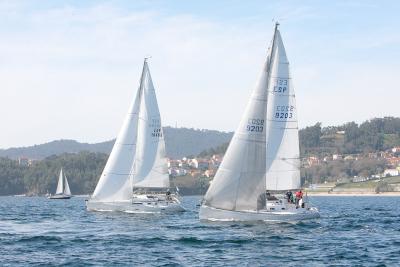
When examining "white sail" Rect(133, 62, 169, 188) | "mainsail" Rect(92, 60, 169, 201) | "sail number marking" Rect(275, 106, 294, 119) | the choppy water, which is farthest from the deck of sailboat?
"sail number marking" Rect(275, 106, 294, 119)

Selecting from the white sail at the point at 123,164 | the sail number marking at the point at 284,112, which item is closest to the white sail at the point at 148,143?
the white sail at the point at 123,164

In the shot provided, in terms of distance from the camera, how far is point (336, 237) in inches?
1914

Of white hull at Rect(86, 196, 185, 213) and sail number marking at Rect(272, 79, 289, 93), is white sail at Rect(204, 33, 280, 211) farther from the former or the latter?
white hull at Rect(86, 196, 185, 213)

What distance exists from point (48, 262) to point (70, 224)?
78.4 feet

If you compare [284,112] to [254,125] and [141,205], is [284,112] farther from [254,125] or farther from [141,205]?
→ [141,205]

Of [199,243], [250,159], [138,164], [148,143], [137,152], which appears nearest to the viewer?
[199,243]

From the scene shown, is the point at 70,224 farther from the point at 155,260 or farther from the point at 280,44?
the point at 155,260

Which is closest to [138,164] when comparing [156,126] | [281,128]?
[156,126]

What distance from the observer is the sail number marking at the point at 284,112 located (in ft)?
191

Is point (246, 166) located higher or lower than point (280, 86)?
lower

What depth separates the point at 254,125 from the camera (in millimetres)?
55656

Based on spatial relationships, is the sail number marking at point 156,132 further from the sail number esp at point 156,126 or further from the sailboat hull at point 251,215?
the sailboat hull at point 251,215

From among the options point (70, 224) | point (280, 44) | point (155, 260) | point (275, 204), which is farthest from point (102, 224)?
point (155, 260)

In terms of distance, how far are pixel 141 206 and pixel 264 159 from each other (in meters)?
21.4
